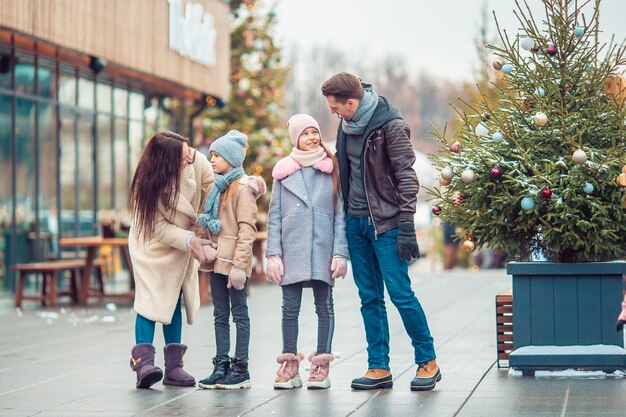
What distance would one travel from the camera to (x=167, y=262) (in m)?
8.19

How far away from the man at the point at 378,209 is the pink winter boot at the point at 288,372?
40 cm

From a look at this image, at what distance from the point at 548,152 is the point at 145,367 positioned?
301 centimetres

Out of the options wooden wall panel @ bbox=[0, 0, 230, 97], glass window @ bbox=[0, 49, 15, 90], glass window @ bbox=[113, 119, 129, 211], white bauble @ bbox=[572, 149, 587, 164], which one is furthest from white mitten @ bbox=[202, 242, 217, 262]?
glass window @ bbox=[113, 119, 129, 211]

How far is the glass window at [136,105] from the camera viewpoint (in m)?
22.2

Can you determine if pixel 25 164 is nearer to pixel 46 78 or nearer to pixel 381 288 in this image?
pixel 46 78

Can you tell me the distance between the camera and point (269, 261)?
7.81 metres

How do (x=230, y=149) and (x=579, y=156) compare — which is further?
(x=230, y=149)

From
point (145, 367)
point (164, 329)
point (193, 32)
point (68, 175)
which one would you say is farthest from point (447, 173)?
point (193, 32)

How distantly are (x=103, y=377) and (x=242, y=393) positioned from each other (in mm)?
1461

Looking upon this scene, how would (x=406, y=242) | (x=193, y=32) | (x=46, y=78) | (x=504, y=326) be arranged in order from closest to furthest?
(x=406, y=242), (x=504, y=326), (x=46, y=78), (x=193, y=32)

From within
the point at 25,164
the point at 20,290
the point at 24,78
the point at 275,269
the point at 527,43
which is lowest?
the point at 20,290

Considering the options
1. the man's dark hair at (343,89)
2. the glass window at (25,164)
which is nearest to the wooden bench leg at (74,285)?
the glass window at (25,164)

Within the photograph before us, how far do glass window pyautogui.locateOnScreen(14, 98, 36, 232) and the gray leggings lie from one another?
10037 millimetres

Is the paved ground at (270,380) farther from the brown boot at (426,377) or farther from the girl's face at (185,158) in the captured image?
the girl's face at (185,158)
